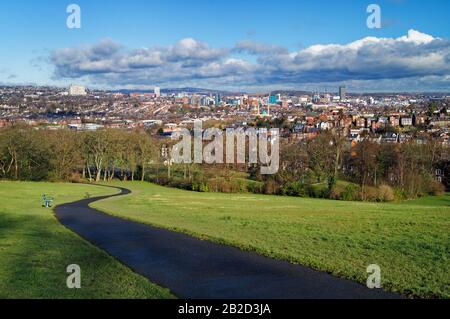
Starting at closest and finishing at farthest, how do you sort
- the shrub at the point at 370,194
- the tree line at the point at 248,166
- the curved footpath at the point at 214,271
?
the curved footpath at the point at 214,271
the shrub at the point at 370,194
the tree line at the point at 248,166

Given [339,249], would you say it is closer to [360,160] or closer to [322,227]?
[322,227]

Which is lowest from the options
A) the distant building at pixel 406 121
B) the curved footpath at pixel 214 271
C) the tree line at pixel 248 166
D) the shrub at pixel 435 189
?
the shrub at pixel 435 189

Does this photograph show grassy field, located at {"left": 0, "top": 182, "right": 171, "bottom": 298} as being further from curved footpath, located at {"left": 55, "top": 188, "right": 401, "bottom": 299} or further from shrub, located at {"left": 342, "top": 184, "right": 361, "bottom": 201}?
shrub, located at {"left": 342, "top": 184, "right": 361, "bottom": 201}

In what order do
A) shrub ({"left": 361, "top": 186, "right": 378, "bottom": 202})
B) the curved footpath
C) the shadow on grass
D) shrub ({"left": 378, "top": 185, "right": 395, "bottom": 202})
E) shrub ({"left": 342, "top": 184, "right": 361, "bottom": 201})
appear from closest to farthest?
the shadow on grass, the curved footpath, shrub ({"left": 378, "top": 185, "right": 395, "bottom": 202}), shrub ({"left": 361, "top": 186, "right": 378, "bottom": 202}), shrub ({"left": 342, "top": 184, "right": 361, "bottom": 201})

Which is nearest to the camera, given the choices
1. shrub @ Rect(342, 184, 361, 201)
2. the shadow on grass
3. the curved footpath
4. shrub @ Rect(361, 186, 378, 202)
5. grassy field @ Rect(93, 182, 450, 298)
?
the shadow on grass

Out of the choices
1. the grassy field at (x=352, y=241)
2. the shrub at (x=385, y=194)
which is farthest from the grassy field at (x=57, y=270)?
the shrub at (x=385, y=194)

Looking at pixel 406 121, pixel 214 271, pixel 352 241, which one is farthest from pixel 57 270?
pixel 406 121

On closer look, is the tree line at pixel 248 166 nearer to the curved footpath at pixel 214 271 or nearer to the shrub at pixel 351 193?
the shrub at pixel 351 193

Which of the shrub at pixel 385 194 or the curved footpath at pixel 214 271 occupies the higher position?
the curved footpath at pixel 214 271

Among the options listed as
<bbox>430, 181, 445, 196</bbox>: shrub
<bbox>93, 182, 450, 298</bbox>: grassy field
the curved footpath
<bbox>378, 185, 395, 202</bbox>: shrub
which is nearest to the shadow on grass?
the curved footpath

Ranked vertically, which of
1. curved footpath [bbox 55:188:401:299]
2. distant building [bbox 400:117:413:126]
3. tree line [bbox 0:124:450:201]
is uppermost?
distant building [bbox 400:117:413:126]
